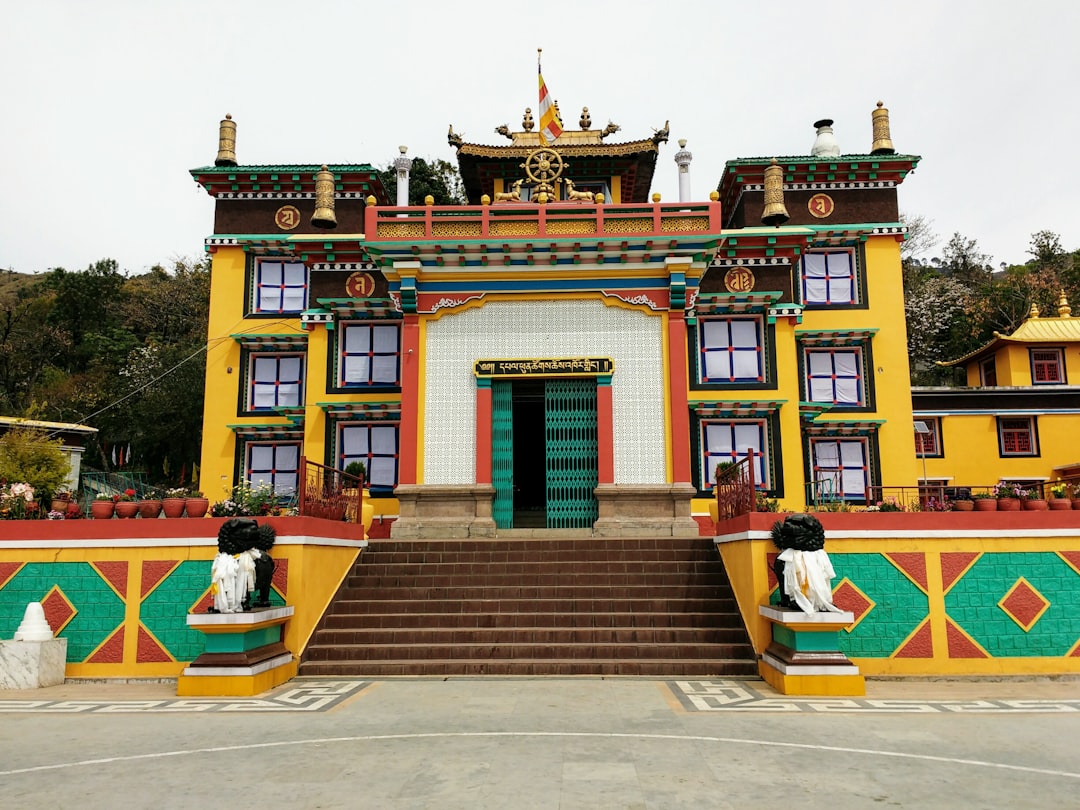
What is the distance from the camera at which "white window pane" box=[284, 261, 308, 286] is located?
69.1 feet

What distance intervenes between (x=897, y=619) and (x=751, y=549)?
204 centimetres

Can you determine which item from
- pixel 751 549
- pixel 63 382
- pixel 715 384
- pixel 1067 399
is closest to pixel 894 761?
pixel 751 549

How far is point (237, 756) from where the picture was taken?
260 inches

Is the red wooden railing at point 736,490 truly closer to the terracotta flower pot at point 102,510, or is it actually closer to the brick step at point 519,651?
the brick step at point 519,651

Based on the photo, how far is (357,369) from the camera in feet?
63.6

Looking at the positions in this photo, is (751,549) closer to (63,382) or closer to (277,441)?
(277,441)

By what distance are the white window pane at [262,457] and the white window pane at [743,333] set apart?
1170 centimetres

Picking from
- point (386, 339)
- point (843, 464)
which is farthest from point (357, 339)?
point (843, 464)

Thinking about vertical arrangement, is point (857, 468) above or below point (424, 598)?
above

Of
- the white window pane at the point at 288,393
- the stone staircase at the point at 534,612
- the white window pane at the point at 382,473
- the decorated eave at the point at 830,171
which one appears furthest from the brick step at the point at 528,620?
the decorated eave at the point at 830,171

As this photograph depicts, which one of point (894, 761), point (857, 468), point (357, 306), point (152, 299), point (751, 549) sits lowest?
point (894, 761)

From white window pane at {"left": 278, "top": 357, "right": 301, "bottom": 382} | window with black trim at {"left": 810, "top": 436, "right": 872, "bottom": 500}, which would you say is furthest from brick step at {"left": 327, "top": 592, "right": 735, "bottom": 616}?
white window pane at {"left": 278, "top": 357, "right": 301, "bottom": 382}

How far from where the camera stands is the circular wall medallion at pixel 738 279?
19328mm

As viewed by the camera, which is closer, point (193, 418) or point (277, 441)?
point (277, 441)
